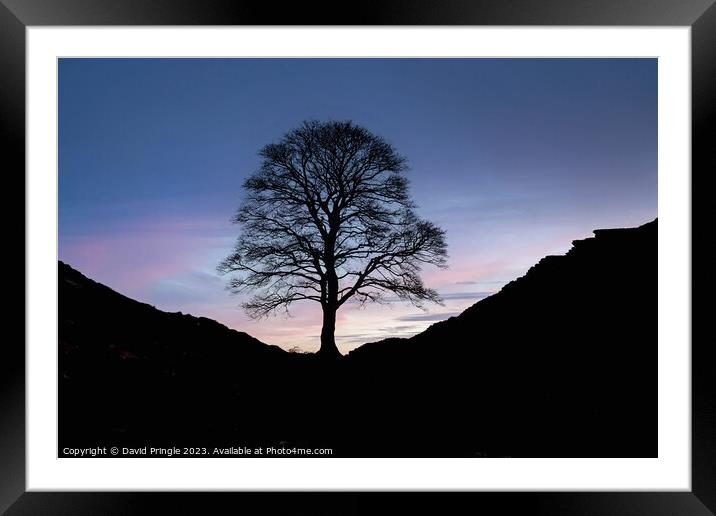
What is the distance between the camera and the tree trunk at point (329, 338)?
627cm

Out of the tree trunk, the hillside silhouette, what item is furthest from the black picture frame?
the tree trunk

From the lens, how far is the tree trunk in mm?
6268

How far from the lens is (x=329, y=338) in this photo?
20.8 ft

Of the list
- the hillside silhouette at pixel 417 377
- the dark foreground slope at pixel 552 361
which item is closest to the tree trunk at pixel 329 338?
the hillside silhouette at pixel 417 377

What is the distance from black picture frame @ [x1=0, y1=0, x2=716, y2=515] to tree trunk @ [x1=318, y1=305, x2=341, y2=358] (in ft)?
9.55
